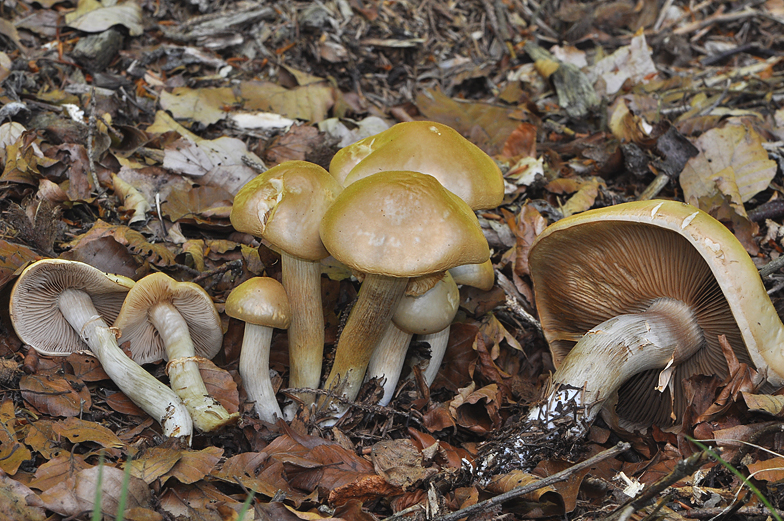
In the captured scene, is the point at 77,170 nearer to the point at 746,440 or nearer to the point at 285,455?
the point at 285,455

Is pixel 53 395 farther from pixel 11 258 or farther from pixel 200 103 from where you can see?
pixel 200 103

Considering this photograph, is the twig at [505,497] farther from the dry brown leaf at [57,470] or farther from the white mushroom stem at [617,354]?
the dry brown leaf at [57,470]

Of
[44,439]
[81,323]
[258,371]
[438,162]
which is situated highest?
[438,162]

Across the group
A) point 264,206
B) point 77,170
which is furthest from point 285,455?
point 77,170

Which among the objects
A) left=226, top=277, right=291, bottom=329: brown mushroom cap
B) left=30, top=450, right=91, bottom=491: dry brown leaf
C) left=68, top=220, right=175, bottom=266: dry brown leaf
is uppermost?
left=226, top=277, right=291, bottom=329: brown mushroom cap

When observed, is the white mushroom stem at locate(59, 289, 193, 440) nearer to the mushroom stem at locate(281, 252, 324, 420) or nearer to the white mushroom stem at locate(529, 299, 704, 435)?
the mushroom stem at locate(281, 252, 324, 420)

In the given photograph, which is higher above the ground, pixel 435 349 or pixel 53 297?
pixel 53 297

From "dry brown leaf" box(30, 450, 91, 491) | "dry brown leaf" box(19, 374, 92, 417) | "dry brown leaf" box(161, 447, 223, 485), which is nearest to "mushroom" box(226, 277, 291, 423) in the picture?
"dry brown leaf" box(161, 447, 223, 485)

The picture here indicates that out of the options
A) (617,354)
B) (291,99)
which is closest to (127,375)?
(617,354)
